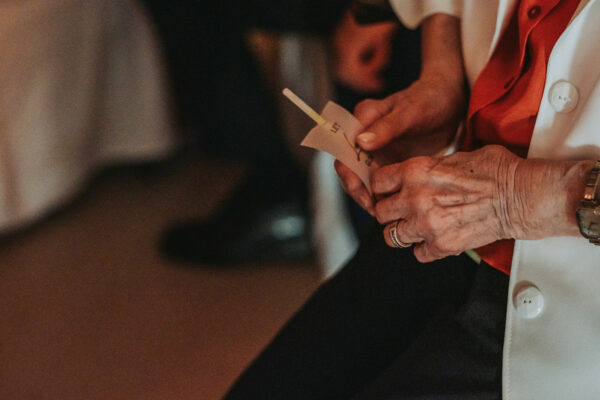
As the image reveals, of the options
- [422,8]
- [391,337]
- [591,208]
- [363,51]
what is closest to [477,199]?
[591,208]

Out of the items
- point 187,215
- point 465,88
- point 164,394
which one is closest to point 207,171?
point 187,215

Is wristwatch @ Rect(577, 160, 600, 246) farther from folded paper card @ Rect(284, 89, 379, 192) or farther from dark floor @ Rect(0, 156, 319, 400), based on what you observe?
dark floor @ Rect(0, 156, 319, 400)

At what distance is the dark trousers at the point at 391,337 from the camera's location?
721mm

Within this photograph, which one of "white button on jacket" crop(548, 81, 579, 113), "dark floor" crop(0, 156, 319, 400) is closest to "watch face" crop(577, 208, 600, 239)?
"white button on jacket" crop(548, 81, 579, 113)

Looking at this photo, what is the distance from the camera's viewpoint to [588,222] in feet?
1.90

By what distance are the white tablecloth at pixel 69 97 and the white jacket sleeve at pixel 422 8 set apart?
104cm

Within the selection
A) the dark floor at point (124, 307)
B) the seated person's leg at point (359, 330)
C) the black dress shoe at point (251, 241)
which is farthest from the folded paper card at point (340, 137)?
the black dress shoe at point (251, 241)

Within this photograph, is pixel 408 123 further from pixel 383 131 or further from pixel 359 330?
pixel 359 330

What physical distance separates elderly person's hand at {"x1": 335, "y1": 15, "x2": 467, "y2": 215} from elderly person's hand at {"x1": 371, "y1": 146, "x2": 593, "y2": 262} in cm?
7

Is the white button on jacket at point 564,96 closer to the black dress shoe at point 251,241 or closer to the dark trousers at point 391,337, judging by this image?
the dark trousers at point 391,337

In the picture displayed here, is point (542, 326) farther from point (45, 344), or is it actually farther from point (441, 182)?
point (45, 344)

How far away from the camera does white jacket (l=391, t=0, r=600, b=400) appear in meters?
0.63

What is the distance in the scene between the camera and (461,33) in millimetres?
852

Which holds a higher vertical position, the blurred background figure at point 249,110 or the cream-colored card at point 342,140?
the cream-colored card at point 342,140
